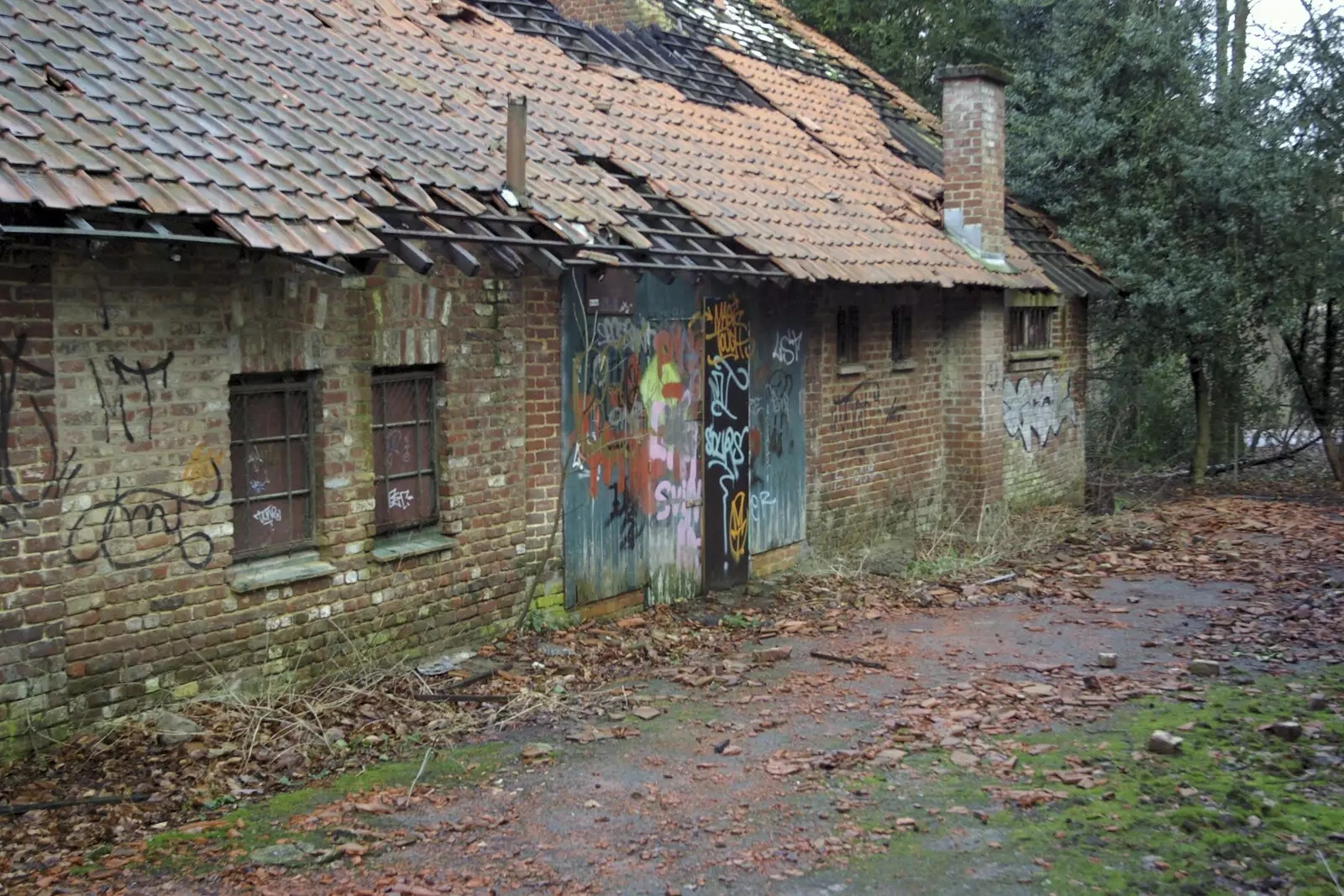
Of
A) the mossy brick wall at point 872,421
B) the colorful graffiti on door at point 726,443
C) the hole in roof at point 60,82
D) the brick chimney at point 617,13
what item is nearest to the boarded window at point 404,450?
the hole in roof at point 60,82

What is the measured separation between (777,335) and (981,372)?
3.89m

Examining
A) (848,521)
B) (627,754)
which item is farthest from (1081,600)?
(627,754)

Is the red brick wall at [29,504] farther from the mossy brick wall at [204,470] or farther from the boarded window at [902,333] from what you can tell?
the boarded window at [902,333]

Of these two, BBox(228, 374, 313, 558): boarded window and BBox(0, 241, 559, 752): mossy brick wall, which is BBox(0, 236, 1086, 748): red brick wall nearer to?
BBox(0, 241, 559, 752): mossy brick wall

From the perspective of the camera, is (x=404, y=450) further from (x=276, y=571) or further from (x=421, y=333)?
(x=276, y=571)

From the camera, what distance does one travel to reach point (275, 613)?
747 centimetres

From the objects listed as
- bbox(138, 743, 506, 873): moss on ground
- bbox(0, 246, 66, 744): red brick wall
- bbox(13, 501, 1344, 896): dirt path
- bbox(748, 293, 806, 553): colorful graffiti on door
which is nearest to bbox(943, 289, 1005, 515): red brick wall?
bbox(748, 293, 806, 553): colorful graffiti on door

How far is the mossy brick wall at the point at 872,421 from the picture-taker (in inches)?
499

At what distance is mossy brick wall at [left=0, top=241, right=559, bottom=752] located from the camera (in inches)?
245

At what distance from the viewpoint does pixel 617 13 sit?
15469 mm

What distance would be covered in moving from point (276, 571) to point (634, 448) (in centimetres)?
352

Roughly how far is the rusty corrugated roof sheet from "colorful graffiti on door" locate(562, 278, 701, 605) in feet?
3.10

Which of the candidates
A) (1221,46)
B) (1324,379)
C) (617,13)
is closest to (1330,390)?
(1324,379)

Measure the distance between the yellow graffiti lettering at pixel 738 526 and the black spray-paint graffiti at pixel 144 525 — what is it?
536cm
